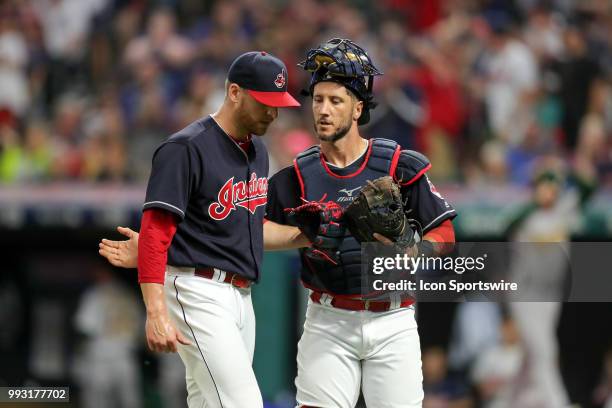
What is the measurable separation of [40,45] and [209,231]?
680cm

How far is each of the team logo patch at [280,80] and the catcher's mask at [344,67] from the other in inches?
4.7

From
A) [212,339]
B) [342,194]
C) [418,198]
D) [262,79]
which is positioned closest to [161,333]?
[212,339]

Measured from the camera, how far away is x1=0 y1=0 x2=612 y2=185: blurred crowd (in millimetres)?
8516

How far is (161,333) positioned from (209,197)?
60 cm

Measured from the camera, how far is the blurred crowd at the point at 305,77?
27.9ft

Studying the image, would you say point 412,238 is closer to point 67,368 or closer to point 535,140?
point 67,368

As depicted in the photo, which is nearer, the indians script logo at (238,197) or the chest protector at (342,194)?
the indians script logo at (238,197)

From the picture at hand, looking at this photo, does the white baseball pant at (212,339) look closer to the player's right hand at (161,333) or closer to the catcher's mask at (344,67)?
the player's right hand at (161,333)

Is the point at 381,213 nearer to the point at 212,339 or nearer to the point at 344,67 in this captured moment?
the point at 344,67

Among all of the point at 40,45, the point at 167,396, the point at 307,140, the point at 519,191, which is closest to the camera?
the point at 167,396

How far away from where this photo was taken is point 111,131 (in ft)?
28.9

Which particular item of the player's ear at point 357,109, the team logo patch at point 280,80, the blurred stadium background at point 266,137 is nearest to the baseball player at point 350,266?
the player's ear at point 357,109

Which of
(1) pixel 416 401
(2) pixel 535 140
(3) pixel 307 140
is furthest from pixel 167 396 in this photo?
(2) pixel 535 140

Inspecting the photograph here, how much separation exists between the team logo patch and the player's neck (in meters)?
0.34
